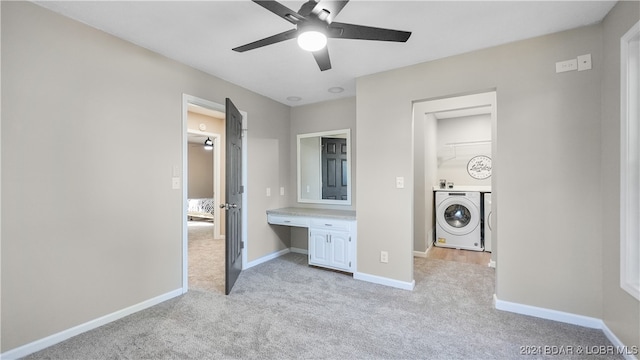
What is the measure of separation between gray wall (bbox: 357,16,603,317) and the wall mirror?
1.47 m

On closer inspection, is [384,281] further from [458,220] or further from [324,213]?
[458,220]

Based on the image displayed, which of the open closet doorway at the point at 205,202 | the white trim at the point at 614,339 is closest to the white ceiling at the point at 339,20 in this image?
the open closet doorway at the point at 205,202

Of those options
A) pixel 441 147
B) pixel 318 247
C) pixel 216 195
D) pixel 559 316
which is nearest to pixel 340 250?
pixel 318 247

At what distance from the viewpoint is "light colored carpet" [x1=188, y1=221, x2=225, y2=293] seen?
3.02 meters

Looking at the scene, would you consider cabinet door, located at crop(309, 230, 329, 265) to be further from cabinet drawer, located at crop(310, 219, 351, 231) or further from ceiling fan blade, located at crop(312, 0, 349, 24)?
ceiling fan blade, located at crop(312, 0, 349, 24)

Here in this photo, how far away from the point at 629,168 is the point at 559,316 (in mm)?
1300

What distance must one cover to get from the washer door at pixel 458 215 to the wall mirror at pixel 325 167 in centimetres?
189

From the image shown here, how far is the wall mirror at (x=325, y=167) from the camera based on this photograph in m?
3.98

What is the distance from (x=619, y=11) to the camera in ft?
5.93

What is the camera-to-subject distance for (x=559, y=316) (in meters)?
2.21

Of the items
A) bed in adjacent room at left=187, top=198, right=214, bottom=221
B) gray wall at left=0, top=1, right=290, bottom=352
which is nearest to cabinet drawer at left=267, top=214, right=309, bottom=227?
gray wall at left=0, top=1, right=290, bottom=352

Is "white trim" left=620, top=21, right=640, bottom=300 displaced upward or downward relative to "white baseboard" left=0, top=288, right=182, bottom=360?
upward

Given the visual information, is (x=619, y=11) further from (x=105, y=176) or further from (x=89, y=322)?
(x=89, y=322)

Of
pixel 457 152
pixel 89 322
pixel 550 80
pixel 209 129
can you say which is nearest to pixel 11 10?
pixel 89 322
